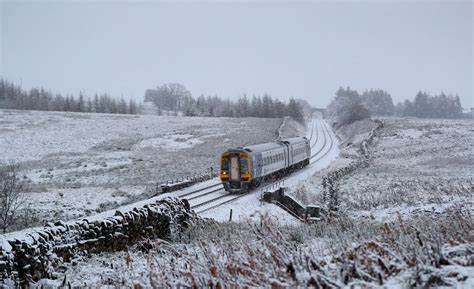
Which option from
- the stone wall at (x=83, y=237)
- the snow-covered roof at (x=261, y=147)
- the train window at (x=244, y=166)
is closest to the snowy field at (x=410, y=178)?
the train window at (x=244, y=166)

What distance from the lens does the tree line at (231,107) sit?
348ft

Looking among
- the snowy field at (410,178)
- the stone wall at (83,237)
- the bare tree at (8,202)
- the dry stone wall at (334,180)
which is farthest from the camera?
the dry stone wall at (334,180)

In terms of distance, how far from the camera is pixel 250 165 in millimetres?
27484

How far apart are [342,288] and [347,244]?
1.46 metres

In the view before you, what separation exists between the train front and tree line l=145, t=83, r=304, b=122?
7734cm

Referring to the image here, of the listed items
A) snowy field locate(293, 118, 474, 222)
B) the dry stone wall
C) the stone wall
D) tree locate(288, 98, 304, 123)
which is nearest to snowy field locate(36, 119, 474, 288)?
the stone wall

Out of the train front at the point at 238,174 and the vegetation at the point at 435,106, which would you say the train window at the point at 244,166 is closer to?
the train front at the point at 238,174

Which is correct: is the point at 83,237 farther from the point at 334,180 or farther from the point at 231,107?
the point at 231,107

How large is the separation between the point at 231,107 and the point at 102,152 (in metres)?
81.4

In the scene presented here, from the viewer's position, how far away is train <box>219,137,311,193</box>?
27375 millimetres

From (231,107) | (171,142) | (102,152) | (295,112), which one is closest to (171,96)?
(231,107)

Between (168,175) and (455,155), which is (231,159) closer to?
(168,175)

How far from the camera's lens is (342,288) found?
185 inches

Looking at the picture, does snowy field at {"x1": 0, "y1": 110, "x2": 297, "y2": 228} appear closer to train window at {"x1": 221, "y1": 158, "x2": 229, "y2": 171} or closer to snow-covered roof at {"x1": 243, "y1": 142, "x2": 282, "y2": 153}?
train window at {"x1": 221, "y1": 158, "x2": 229, "y2": 171}
